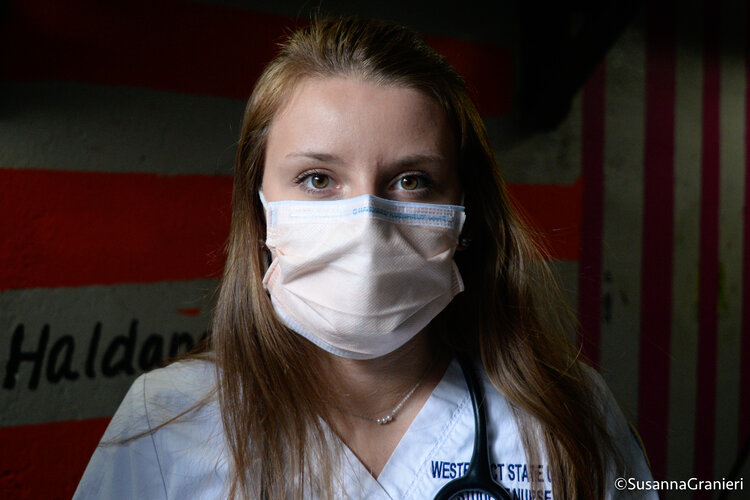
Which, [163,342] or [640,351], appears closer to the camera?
[163,342]

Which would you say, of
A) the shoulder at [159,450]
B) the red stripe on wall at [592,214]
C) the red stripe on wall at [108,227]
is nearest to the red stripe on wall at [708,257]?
the red stripe on wall at [592,214]

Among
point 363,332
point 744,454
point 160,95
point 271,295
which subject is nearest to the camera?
point 363,332

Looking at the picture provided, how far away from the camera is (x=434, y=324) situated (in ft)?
4.33

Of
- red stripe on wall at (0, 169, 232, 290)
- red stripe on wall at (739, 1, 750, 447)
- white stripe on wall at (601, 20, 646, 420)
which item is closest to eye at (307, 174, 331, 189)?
red stripe on wall at (0, 169, 232, 290)

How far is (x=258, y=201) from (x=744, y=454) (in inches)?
126

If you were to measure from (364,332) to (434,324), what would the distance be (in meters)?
0.29

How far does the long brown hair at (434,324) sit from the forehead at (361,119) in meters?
0.02

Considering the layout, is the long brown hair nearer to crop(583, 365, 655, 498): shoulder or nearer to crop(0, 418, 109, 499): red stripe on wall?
crop(583, 365, 655, 498): shoulder

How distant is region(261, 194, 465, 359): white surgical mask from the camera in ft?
3.44

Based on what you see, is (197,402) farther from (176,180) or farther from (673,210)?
(673,210)

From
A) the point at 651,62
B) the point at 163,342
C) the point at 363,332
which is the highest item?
the point at 651,62

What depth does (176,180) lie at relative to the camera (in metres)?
1.81

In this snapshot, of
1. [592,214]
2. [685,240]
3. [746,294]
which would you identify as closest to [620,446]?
[592,214]

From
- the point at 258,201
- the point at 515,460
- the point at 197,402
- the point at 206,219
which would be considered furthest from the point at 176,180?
the point at 515,460
